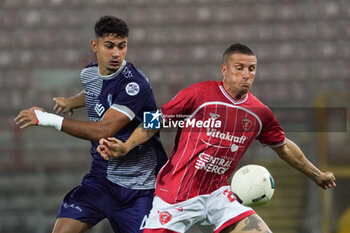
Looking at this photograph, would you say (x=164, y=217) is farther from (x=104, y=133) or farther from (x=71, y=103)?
(x=71, y=103)

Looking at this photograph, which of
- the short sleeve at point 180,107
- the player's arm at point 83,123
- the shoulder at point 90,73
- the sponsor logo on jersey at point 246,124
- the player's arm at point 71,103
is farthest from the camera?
the player's arm at point 71,103

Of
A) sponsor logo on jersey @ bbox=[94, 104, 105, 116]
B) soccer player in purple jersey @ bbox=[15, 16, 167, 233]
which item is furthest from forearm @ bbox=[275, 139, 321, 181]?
sponsor logo on jersey @ bbox=[94, 104, 105, 116]

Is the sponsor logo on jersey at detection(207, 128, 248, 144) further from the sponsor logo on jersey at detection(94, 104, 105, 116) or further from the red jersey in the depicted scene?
the sponsor logo on jersey at detection(94, 104, 105, 116)

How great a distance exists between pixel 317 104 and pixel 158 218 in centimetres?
367

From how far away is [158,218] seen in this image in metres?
4.19

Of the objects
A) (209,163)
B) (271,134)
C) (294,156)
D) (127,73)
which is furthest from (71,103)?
(294,156)

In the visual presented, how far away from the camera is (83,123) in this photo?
13.7 feet

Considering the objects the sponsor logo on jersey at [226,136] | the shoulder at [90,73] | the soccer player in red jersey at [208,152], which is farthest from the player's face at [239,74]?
the shoulder at [90,73]

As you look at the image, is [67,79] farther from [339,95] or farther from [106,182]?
[106,182]

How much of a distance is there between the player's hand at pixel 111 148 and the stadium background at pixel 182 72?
3.08 meters

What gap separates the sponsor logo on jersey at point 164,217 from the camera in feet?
13.7

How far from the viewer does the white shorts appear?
4.18 metres

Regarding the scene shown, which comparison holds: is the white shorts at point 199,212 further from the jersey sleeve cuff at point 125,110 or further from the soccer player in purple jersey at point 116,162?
the jersey sleeve cuff at point 125,110

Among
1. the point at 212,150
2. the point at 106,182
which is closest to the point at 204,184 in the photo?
the point at 212,150
